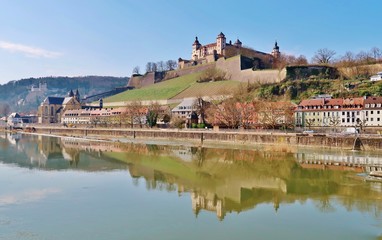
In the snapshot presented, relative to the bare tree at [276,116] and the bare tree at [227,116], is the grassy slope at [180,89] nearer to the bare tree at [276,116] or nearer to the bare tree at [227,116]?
the bare tree at [227,116]

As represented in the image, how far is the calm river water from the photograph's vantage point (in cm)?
1159

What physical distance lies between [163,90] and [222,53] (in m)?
16.9

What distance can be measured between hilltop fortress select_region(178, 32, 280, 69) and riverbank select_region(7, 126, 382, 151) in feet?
125

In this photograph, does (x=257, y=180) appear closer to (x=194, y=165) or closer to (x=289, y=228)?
(x=194, y=165)

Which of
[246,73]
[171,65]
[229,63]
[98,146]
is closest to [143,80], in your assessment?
[171,65]

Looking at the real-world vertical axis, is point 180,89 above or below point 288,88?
above

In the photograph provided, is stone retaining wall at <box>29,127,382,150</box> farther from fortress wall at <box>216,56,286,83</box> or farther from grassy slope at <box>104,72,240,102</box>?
fortress wall at <box>216,56,286,83</box>

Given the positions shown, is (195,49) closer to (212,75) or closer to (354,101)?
(212,75)

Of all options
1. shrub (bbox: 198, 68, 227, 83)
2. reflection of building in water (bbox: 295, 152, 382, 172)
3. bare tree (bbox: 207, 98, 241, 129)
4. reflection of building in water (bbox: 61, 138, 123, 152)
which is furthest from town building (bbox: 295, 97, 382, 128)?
shrub (bbox: 198, 68, 227, 83)

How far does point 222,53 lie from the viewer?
299 feet

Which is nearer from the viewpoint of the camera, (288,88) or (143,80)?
(288,88)

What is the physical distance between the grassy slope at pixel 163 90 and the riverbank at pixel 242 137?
73.7ft

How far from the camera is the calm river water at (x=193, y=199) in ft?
38.0

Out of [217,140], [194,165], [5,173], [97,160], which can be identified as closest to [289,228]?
[194,165]
